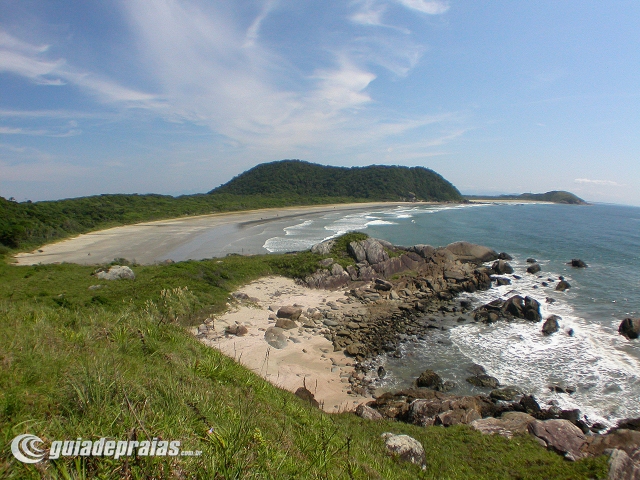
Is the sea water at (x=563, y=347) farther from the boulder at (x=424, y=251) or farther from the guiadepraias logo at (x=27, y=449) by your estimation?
the guiadepraias logo at (x=27, y=449)

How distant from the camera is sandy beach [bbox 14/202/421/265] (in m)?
33.8

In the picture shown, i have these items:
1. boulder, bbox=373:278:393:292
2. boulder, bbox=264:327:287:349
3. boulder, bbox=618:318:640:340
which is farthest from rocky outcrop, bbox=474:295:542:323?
boulder, bbox=264:327:287:349

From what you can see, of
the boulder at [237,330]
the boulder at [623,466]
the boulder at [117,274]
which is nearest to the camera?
the boulder at [623,466]

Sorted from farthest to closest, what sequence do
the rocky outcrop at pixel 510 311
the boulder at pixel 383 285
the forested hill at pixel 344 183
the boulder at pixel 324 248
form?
the forested hill at pixel 344 183
the boulder at pixel 324 248
the boulder at pixel 383 285
the rocky outcrop at pixel 510 311

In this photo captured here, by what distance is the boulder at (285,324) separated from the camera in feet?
58.1

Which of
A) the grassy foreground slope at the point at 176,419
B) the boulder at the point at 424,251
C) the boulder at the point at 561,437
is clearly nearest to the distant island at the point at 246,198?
the grassy foreground slope at the point at 176,419

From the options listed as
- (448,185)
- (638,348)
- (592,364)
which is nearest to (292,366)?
(592,364)

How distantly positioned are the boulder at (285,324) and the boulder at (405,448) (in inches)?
393

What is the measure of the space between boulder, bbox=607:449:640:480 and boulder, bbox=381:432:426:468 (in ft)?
Result: 13.4

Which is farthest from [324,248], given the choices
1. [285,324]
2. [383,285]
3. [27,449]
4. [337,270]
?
[27,449]

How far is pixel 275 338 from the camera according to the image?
16.1 meters

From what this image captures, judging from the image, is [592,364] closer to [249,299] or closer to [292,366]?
[292,366]

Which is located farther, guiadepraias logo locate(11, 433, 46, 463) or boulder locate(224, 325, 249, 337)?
boulder locate(224, 325, 249, 337)

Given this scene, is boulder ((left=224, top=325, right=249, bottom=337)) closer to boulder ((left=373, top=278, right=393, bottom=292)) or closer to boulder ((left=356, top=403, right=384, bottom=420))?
boulder ((left=356, top=403, right=384, bottom=420))
